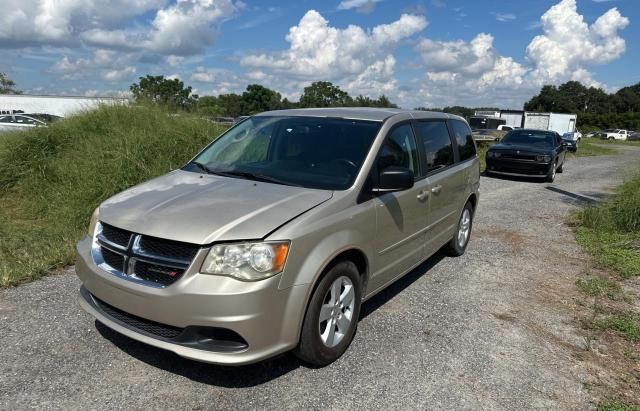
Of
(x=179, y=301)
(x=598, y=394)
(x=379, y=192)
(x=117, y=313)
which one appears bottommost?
(x=598, y=394)

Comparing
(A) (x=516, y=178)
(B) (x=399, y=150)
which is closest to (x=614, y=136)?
(A) (x=516, y=178)

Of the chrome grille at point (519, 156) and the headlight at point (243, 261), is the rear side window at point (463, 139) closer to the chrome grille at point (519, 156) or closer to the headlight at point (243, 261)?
the headlight at point (243, 261)

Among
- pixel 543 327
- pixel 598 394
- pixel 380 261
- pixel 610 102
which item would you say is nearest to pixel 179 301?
pixel 380 261

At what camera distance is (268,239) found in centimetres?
284

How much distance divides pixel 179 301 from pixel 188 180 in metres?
1.34

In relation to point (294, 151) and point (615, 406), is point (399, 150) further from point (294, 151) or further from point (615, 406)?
point (615, 406)

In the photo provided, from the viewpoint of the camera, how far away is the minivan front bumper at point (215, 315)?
2.74 metres

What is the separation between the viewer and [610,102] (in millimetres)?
118438

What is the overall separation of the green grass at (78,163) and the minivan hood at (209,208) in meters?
3.26

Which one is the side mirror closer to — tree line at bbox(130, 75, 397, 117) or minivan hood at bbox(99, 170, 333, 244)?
minivan hood at bbox(99, 170, 333, 244)

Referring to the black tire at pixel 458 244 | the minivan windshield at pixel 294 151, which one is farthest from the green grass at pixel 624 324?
the minivan windshield at pixel 294 151

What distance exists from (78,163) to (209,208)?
23.6 ft

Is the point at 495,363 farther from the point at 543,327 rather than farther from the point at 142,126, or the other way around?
the point at 142,126

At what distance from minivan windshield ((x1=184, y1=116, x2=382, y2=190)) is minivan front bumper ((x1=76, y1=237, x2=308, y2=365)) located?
→ 1.06 m
